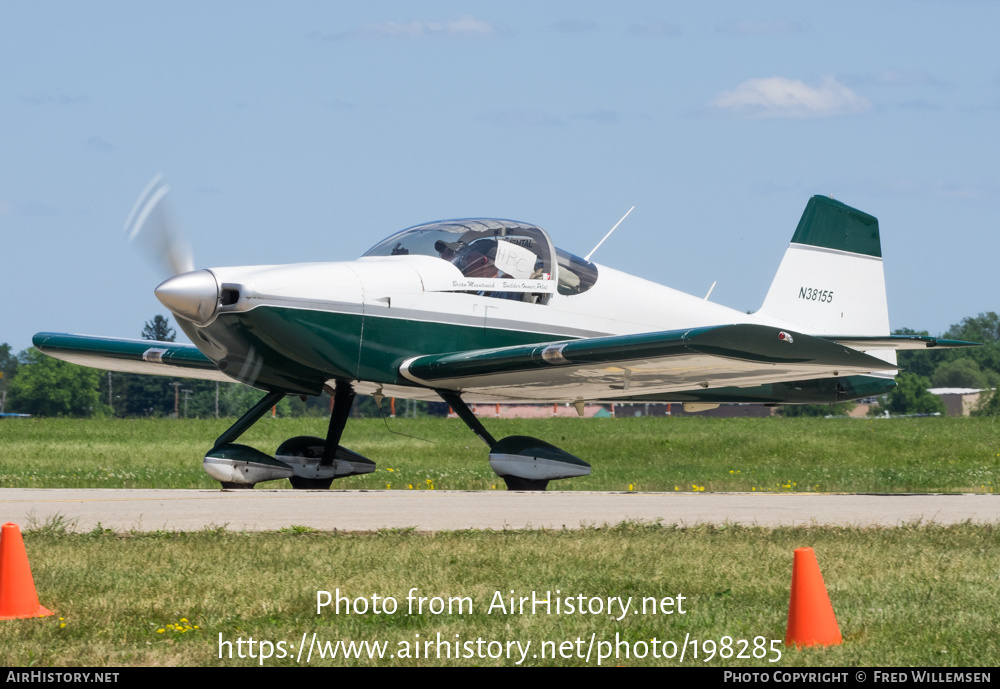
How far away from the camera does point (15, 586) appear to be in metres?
5.95

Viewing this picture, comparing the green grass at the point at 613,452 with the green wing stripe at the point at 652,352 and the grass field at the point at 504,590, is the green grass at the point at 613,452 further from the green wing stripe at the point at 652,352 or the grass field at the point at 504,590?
the grass field at the point at 504,590

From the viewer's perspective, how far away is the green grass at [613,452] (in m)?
20.0

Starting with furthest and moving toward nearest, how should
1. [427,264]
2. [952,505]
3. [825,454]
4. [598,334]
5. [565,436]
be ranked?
[565,436], [825,454], [598,334], [427,264], [952,505]

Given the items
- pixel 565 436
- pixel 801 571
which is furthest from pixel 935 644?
pixel 565 436

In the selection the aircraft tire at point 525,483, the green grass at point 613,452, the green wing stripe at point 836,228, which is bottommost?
the green grass at point 613,452

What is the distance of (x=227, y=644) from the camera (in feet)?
17.5

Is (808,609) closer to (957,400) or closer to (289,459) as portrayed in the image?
(289,459)

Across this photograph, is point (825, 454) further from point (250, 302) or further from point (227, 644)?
point (227, 644)

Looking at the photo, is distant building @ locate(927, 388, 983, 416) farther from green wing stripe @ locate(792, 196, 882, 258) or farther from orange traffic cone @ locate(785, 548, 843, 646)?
orange traffic cone @ locate(785, 548, 843, 646)

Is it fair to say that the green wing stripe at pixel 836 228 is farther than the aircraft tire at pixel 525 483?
Yes

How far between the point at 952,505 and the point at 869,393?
5894mm

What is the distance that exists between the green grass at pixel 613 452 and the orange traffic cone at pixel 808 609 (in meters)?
12.1

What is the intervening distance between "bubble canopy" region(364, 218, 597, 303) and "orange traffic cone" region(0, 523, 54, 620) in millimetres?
8829

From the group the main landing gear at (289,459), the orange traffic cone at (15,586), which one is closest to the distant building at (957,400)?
the main landing gear at (289,459)
